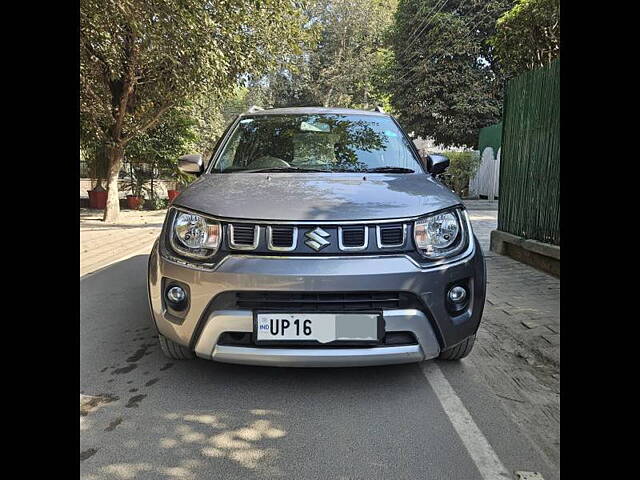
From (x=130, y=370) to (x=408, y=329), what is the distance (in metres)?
1.84

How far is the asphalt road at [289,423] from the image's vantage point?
92.5 inches

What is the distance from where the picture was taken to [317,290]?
2.73 m

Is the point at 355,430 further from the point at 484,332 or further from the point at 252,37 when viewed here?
the point at 252,37

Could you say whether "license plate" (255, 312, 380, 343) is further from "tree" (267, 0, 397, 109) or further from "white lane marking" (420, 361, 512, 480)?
"tree" (267, 0, 397, 109)

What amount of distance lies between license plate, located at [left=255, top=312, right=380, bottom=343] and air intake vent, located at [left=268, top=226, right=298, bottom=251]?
14.3 inches

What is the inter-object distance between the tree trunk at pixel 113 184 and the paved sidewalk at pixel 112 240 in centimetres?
24

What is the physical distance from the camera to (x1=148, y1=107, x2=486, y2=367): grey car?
276cm

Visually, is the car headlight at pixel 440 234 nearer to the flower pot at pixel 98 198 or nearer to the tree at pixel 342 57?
the flower pot at pixel 98 198

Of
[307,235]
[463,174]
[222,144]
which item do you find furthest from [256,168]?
[463,174]

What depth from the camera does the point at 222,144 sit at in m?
4.38

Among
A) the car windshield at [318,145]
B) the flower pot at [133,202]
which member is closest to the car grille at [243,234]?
the car windshield at [318,145]

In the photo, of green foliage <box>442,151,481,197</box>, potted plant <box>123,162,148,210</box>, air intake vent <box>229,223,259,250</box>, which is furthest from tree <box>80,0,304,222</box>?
green foliage <box>442,151,481,197</box>

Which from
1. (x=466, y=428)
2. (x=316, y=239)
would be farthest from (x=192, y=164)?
(x=466, y=428)

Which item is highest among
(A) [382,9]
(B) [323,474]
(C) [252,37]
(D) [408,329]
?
(A) [382,9]
